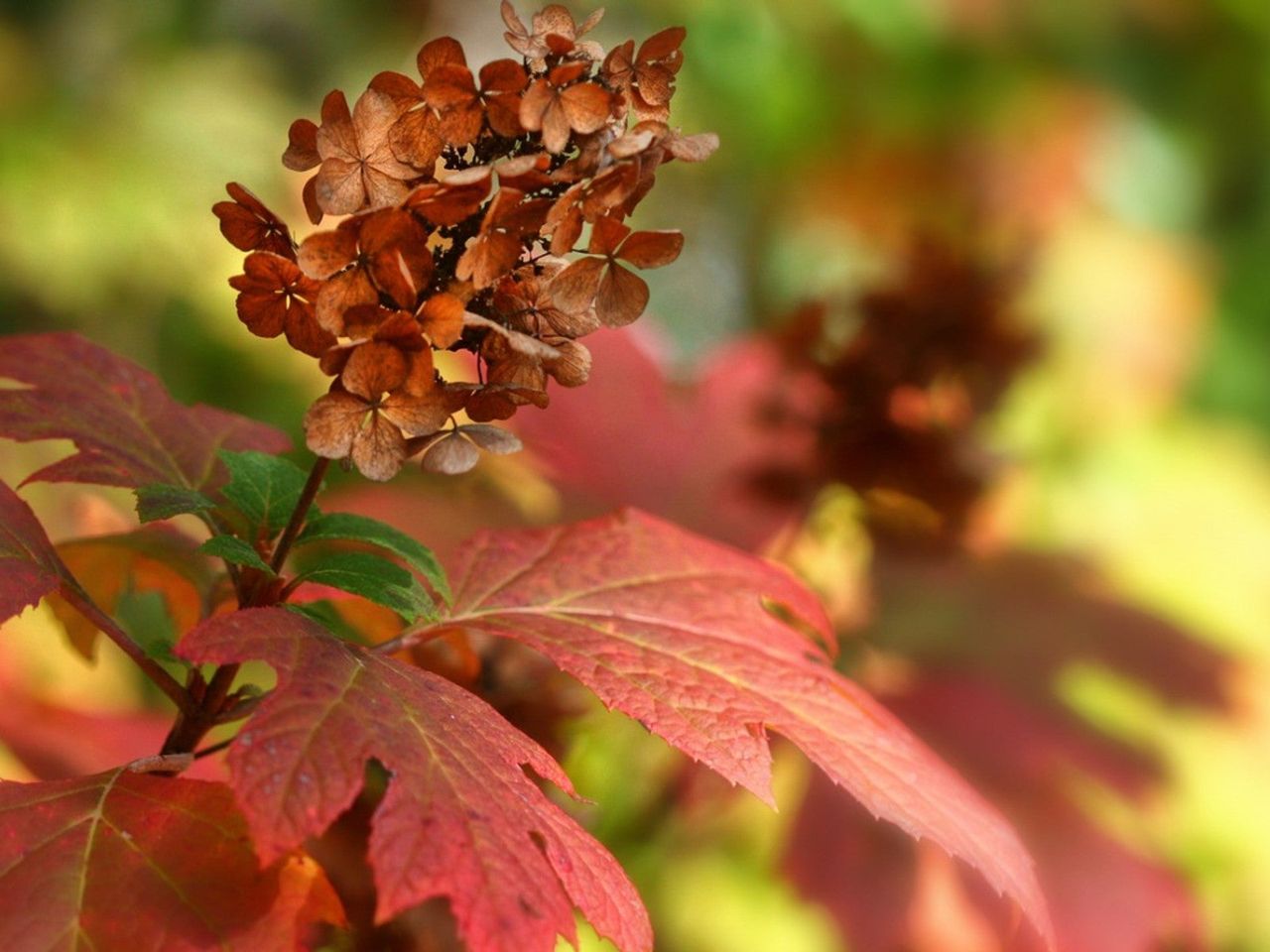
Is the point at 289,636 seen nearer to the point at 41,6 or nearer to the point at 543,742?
the point at 543,742

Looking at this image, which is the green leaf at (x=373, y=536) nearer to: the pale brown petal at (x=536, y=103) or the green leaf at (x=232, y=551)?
the green leaf at (x=232, y=551)

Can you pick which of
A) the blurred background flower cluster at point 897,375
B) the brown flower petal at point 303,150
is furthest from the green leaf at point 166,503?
the blurred background flower cluster at point 897,375

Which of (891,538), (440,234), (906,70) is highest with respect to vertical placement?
(906,70)

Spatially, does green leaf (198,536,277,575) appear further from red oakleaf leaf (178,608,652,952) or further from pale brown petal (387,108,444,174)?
pale brown petal (387,108,444,174)

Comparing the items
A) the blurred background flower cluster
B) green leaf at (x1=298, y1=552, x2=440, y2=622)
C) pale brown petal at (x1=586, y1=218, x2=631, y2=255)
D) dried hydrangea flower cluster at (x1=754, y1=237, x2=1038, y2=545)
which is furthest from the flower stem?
dried hydrangea flower cluster at (x1=754, y1=237, x2=1038, y2=545)

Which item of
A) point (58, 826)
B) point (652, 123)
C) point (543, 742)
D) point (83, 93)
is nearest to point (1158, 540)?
point (543, 742)
